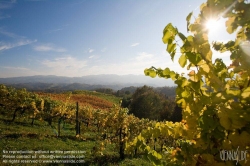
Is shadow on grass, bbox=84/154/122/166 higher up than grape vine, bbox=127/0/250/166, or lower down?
lower down

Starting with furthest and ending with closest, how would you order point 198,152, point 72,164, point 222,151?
point 72,164
point 198,152
point 222,151

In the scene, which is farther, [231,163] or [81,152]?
[81,152]

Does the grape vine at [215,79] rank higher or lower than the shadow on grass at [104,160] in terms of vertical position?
higher

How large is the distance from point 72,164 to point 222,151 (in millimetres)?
8788

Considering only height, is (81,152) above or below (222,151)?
below

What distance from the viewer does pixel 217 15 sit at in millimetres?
1130

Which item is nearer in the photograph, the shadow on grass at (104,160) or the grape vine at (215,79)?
the grape vine at (215,79)

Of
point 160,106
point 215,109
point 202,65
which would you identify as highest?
point 202,65

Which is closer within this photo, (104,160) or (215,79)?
(215,79)

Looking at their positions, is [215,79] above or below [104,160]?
above

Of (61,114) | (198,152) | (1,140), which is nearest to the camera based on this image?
(198,152)

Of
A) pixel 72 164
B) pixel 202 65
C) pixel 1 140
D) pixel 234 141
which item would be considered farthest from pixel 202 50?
Answer: pixel 1 140

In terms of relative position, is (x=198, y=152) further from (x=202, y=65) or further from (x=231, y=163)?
(x=202, y=65)

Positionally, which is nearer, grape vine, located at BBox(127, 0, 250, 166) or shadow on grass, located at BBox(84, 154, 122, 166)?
grape vine, located at BBox(127, 0, 250, 166)
